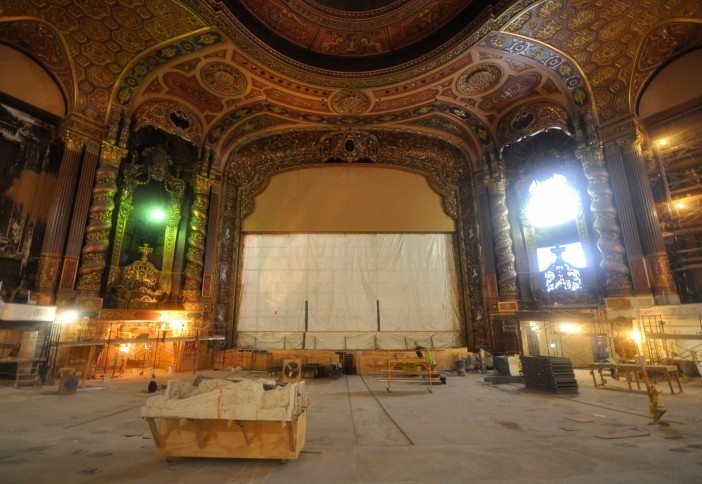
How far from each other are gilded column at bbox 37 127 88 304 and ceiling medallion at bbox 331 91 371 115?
846 cm

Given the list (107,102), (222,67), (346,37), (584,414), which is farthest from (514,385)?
(107,102)

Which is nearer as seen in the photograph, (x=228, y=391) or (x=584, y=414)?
(x=228, y=391)

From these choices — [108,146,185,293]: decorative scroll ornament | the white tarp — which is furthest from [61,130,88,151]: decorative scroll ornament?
the white tarp

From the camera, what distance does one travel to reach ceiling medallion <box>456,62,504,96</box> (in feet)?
38.2

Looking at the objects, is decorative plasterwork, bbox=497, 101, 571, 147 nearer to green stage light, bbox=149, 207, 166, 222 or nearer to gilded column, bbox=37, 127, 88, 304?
green stage light, bbox=149, 207, 166, 222

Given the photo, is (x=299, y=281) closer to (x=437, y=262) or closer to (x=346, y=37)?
(x=437, y=262)

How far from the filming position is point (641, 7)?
922 cm

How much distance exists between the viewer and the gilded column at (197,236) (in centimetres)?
1216

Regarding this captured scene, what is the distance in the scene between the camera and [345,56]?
12461mm

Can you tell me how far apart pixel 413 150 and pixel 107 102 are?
11.5 meters

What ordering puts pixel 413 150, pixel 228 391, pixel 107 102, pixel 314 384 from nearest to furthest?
1. pixel 228 391
2. pixel 314 384
3. pixel 107 102
4. pixel 413 150

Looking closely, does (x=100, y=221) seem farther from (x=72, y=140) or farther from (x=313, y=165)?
(x=313, y=165)

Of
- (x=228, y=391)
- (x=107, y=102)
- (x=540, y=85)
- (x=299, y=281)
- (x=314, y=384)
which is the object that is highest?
(x=540, y=85)

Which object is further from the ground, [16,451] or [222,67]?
[222,67]
